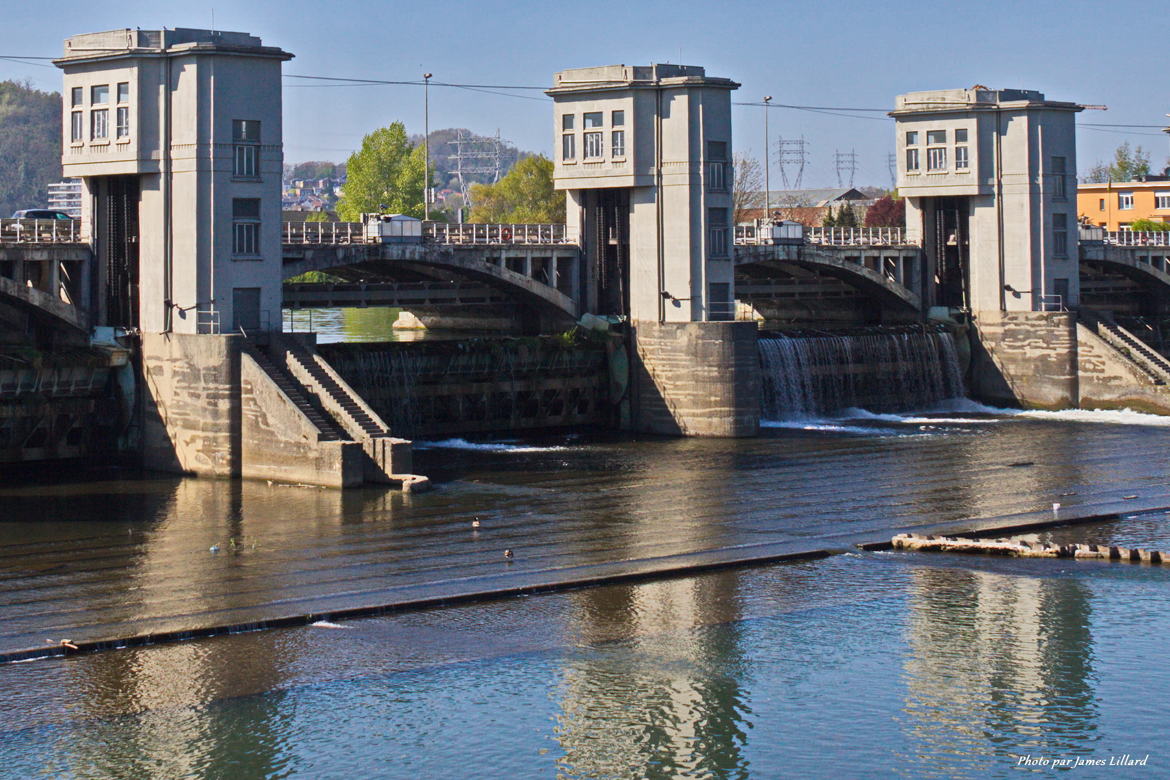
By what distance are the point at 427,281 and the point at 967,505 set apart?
34054 mm

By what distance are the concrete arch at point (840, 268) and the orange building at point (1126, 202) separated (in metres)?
64.6

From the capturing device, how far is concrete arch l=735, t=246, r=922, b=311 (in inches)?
3691

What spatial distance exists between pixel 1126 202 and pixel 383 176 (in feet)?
235

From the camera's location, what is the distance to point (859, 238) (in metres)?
102

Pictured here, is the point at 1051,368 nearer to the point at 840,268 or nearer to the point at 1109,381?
the point at 1109,381

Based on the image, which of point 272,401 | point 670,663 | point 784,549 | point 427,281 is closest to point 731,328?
point 427,281

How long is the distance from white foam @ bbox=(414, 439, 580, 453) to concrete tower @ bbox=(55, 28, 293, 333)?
10.4 metres

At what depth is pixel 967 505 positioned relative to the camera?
2422 inches

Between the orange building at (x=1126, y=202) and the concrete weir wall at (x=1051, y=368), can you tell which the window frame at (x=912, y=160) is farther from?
the orange building at (x=1126, y=202)

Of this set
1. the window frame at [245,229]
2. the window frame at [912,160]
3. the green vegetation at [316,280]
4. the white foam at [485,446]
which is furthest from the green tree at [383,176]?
the window frame at [245,229]

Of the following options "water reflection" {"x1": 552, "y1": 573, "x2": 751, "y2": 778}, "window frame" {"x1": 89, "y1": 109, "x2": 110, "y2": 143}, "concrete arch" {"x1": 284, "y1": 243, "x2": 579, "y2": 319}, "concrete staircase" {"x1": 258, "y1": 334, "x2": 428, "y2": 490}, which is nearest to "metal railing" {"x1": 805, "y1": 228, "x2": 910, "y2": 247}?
"concrete arch" {"x1": 284, "y1": 243, "x2": 579, "y2": 319}

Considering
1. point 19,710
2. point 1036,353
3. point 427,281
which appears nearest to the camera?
point 19,710

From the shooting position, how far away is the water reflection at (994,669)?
35656 millimetres

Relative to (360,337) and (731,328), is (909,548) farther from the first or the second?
(360,337)
